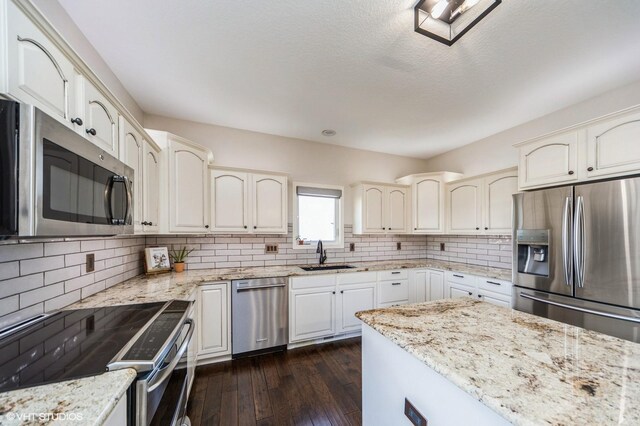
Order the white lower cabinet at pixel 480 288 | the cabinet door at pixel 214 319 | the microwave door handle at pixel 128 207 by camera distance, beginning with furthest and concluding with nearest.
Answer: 1. the white lower cabinet at pixel 480 288
2. the cabinet door at pixel 214 319
3. the microwave door handle at pixel 128 207

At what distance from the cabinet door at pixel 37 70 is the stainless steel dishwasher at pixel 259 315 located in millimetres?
1830

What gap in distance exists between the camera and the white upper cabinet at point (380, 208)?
339cm

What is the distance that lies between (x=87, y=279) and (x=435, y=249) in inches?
167

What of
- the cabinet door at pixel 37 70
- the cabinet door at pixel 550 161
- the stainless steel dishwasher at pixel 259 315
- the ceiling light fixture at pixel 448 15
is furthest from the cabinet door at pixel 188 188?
the cabinet door at pixel 550 161

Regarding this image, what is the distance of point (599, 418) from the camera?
57 centimetres

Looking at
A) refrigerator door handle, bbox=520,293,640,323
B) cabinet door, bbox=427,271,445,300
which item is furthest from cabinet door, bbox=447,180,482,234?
refrigerator door handle, bbox=520,293,640,323

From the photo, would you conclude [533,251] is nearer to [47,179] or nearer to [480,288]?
[480,288]

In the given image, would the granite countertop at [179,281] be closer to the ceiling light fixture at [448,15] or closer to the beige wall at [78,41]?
the beige wall at [78,41]

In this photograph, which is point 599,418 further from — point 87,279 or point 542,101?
point 542,101

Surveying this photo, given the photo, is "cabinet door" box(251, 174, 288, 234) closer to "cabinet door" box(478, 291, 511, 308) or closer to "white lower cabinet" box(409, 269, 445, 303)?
"white lower cabinet" box(409, 269, 445, 303)

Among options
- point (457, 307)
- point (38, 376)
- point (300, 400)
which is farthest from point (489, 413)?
point (300, 400)

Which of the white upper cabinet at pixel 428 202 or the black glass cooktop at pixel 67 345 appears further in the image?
the white upper cabinet at pixel 428 202

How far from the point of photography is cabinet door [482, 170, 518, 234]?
107 inches

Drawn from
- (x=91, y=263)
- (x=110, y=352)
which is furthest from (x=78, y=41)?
(x=110, y=352)
